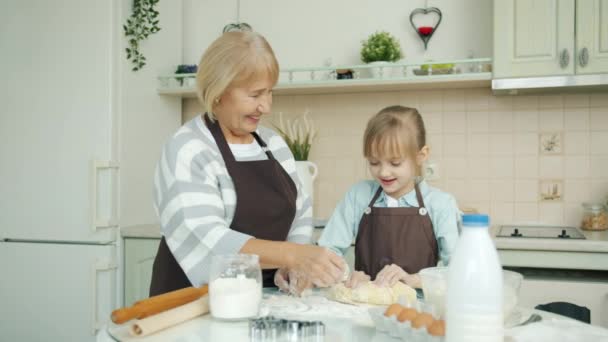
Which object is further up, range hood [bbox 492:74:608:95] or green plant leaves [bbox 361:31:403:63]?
green plant leaves [bbox 361:31:403:63]

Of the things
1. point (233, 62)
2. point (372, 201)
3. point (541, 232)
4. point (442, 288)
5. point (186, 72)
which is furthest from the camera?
point (186, 72)

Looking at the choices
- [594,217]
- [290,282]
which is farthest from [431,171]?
[290,282]

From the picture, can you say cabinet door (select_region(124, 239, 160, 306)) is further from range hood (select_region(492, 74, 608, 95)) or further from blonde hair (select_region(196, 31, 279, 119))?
range hood (select_region(492, 74, 608, 95))

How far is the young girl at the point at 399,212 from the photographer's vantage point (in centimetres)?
153

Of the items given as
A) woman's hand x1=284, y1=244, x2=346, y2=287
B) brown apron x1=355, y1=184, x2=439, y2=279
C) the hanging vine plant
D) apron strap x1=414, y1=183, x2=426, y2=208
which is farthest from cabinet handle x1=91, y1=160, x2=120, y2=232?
woman's hand x1=284, y1=244, x2=346, y2=287

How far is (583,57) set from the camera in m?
2.30

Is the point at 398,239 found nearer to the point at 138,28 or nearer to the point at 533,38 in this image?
the point at 533,38

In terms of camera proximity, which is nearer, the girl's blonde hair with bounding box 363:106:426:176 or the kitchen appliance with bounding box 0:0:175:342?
the girl's blonde hair with bounding box 363:106:426:176

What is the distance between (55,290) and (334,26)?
5.73 ft

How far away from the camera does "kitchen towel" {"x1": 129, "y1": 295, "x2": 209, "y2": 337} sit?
96cm

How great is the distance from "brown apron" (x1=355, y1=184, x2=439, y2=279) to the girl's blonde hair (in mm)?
135

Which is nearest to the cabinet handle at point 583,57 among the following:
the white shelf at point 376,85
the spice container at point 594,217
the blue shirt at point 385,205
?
the white shelf at point 376,85

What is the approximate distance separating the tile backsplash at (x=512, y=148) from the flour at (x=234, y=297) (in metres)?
1.84

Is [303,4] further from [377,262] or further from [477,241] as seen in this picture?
[477,241]
